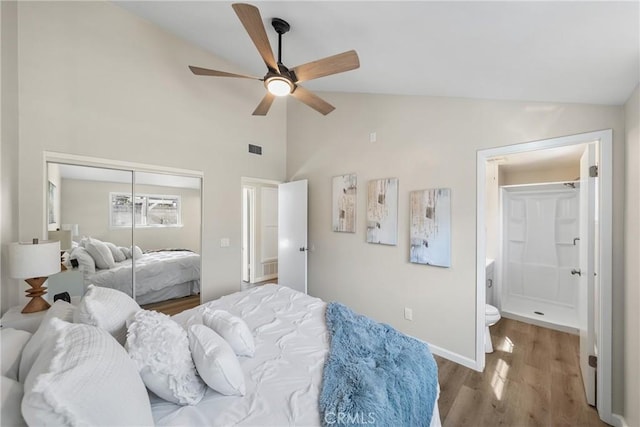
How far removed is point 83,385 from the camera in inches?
27.6

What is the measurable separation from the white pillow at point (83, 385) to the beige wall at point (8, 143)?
144 centimetres

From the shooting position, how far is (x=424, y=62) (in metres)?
1.93

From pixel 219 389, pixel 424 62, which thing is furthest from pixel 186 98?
pixel 219 389

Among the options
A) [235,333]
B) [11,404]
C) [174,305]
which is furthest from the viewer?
[174,305]

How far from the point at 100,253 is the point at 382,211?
9.51 ft

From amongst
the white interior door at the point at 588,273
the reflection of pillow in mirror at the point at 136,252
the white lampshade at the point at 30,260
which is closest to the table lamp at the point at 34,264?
the white lampshade at the point at 30,260

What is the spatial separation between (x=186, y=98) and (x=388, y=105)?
92.7 inches

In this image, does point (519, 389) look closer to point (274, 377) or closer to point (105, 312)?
point (274, 377)

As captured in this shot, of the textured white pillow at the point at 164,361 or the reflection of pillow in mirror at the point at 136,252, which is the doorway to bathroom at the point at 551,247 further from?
the reflection of pillow in mirror at the point at 136,252

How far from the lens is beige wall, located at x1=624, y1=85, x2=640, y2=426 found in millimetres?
1502

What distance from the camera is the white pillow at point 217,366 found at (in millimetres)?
1051

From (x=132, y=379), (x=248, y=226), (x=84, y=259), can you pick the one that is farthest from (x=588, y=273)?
(x=248, y=226)

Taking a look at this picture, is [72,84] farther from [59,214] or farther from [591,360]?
[591,360]

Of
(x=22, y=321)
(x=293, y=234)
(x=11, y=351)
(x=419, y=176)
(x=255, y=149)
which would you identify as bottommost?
(x=22, y=321)
